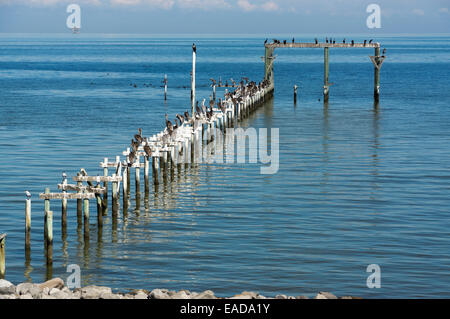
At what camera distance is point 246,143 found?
4244 cm

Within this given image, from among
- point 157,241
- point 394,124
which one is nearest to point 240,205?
point 157,241

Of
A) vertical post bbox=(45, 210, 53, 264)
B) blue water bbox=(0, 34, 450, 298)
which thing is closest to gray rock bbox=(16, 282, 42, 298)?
blue water bbox=(0, 34, 450, 298)

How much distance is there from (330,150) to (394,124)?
12.9 meters

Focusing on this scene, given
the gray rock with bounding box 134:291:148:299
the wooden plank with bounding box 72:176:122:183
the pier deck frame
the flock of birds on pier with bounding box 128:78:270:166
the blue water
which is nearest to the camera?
the gray rock with bounding box 134:291:148:299

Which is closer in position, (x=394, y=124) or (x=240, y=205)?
(x=240, y=205)

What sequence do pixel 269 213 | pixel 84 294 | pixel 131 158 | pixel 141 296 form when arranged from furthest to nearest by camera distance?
pixel 131 158 < pixel 269 213 < pixel 84 294 < pixel 141 296

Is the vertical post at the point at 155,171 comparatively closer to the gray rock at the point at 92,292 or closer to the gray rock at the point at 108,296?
the gray rock at the point at 92,292

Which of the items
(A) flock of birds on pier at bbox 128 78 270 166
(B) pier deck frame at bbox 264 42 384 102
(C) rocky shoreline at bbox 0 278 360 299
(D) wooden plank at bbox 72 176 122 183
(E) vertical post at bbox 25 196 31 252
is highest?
(B) pier deck frame at bbox 264 42 384 102

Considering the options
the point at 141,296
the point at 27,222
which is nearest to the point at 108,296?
the point at 141,296

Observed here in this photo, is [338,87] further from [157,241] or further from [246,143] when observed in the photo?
[157,241]

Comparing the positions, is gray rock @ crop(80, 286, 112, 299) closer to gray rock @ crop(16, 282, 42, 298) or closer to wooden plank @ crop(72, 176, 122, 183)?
gray rock @ crop(16, 282, 42, 298)

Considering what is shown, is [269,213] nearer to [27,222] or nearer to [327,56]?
[27,222]

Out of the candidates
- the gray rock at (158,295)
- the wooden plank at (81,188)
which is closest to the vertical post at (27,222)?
the wooden plank at (81,188)

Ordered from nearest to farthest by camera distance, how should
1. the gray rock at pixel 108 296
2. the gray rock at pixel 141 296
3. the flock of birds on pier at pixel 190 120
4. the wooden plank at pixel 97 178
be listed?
the gray rock at pixel 141 296, the gray rock at pixel 108 296, the wooden plank at pixel 97 178, the flock of birds on pier at pixel 190 120
